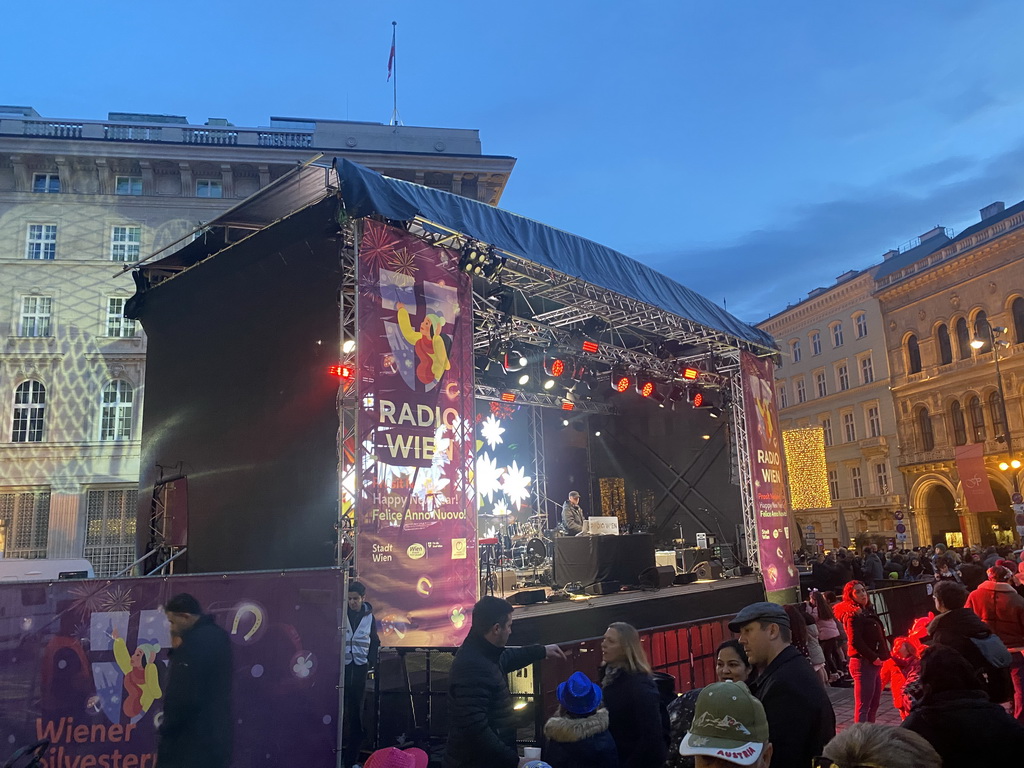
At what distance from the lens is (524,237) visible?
406 inches

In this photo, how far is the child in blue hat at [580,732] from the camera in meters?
3.38

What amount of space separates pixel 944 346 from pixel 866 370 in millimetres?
4809

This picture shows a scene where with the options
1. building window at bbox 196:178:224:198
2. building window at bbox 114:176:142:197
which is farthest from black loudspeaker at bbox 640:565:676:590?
building window at bbox 114:176:142:197

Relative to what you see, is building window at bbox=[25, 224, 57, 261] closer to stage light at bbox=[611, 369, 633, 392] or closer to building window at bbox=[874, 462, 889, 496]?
stage light at bbox=[611, 369, 633, 392]

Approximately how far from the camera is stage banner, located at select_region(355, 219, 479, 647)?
7914 mm

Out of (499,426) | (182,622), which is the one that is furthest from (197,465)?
(499,426)

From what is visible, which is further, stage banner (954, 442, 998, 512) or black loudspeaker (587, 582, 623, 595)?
stage banner (954, 442, 998, 512)

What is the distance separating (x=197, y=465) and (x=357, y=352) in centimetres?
479

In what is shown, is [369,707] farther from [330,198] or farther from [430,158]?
[430,158]

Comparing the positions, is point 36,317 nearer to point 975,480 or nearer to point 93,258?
point 93,258

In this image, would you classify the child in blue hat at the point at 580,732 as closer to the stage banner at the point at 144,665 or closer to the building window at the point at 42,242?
the stage banner at the point at 144,665

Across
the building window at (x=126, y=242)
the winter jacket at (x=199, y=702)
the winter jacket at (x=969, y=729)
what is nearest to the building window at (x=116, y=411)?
the building window at (x=126, y=242)

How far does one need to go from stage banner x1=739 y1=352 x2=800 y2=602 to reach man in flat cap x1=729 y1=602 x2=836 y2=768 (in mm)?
12327

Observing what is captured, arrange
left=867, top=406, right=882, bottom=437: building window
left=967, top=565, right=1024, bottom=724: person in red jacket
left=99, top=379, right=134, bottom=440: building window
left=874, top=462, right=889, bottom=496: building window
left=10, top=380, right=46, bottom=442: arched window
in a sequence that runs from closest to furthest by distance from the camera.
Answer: left=967, top=565, right=1024, bottom=724: person in red jacket, left=10, top=380, right=46, bottom=442: arched window, left=99, top=379, right=134, bottom=440: building window, left=874, top=462, right=889, bottom=496: building window, left=867, top=406, right=882, bottom=437: building window
